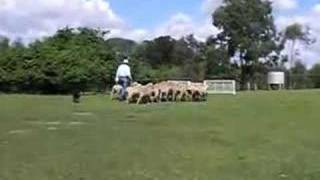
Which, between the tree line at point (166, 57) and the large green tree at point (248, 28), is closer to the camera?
the tree line at point (166, 57)

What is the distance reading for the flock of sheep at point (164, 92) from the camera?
998 inches

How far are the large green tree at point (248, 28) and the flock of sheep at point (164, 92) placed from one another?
35.8 metres

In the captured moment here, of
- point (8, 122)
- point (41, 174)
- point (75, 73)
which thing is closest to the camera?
point (41, 174)

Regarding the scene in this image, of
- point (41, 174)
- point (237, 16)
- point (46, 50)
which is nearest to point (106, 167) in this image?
point (41, 174)

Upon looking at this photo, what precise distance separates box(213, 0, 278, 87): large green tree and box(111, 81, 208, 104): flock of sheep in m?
35.8

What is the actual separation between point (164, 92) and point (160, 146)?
14851mm

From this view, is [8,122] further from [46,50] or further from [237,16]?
[237,16]

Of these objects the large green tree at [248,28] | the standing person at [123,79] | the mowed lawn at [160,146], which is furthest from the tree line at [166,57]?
the mowed lawn at [160,146]

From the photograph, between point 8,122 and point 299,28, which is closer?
point 8,122

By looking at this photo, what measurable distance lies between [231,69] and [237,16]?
4.70 m

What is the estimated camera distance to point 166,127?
1533 centimetres

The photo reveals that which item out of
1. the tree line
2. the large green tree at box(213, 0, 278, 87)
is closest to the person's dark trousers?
the tree line

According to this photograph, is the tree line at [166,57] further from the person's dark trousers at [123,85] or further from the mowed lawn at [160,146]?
the mowed lawn at [160,146]

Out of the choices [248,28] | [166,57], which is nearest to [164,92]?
[248,28]
